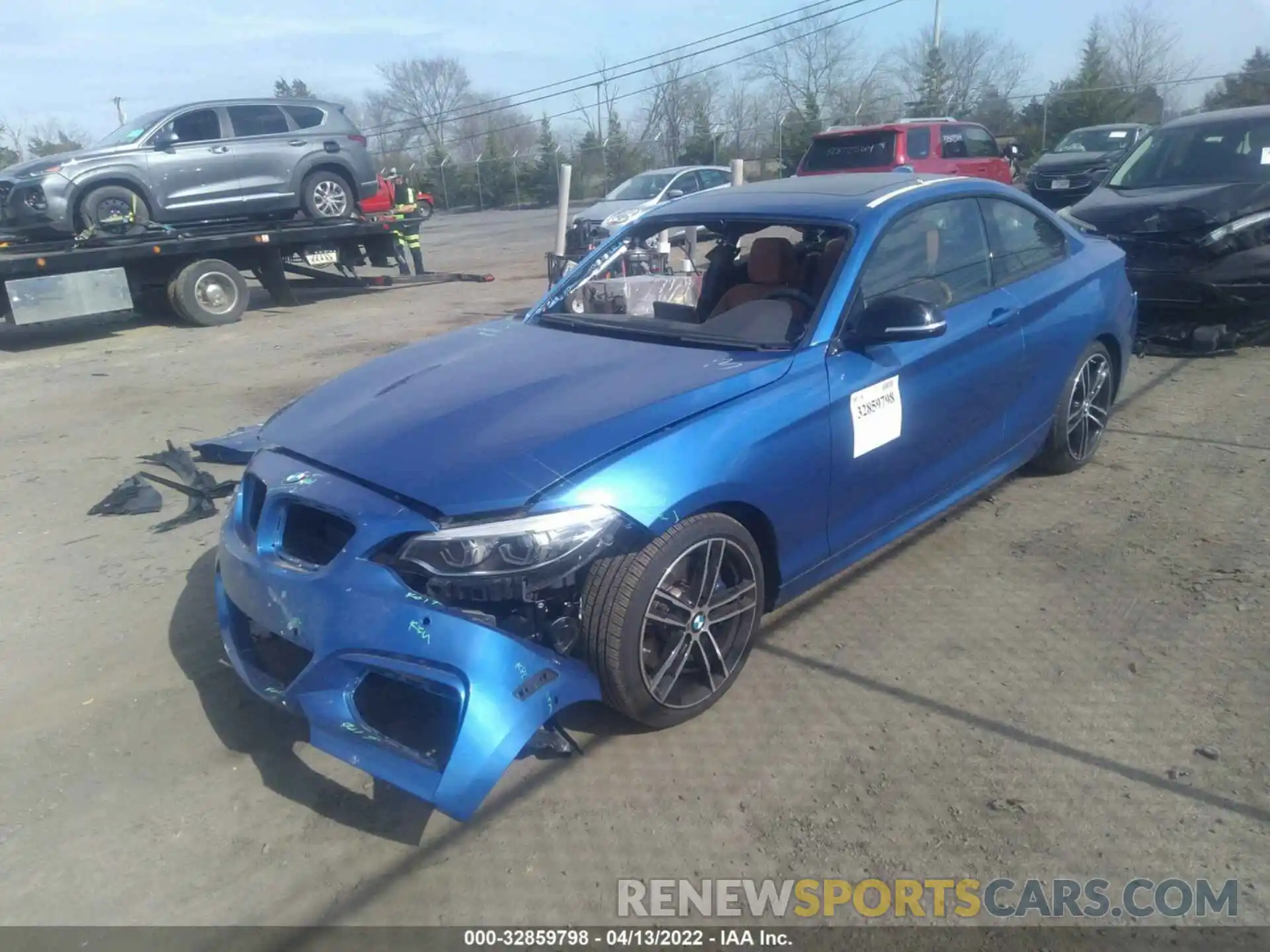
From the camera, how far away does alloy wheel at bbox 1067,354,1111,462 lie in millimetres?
5023

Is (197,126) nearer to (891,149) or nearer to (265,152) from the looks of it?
(265,152)

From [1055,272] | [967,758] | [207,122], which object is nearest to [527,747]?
[967,758]

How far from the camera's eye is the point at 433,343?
4.20 metres

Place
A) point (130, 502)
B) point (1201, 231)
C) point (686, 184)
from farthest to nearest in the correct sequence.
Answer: point (686, 184), point (1201, 231), point (130, 502)

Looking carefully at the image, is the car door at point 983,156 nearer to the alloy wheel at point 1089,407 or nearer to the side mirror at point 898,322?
the alloy wheel at point 1089,407

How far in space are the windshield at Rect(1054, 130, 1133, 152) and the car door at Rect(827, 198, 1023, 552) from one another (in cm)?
1819

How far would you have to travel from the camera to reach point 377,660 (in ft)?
8.59

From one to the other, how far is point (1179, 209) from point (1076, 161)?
41.6ft

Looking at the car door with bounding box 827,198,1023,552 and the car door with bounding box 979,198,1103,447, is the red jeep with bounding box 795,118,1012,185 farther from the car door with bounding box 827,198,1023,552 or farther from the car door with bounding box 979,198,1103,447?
the car door with bounding box 827,198,1023,552

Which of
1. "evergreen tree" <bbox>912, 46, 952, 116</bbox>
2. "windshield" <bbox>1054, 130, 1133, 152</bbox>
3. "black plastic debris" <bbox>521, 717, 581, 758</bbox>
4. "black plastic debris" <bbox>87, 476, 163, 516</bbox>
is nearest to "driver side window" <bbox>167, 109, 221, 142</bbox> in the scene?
"black plastic debris" <bbox>87, 476, 163, 516</bbox>

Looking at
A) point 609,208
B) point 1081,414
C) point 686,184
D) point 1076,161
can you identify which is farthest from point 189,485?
point 1076,161

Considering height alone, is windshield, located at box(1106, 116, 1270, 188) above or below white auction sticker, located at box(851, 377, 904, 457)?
above

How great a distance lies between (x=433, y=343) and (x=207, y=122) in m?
10.1

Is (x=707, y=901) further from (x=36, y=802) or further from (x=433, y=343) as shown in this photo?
(x=433, y=343)
